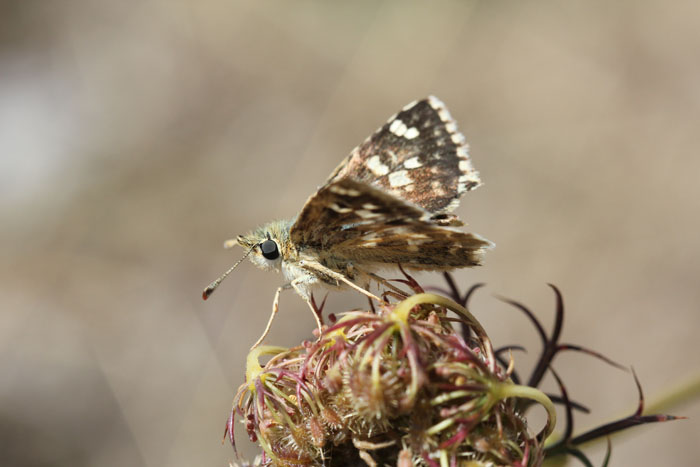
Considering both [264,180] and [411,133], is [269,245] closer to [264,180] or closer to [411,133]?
[411,133]

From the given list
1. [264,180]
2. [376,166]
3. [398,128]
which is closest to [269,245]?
[376,166]

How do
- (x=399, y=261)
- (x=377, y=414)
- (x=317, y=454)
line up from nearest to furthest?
(x=377, y=414) → (x=317, y=454) → (x=399, y=261)

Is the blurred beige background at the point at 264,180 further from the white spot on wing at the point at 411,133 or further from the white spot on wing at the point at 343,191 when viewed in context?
the white spot on wing at the point at 343,191

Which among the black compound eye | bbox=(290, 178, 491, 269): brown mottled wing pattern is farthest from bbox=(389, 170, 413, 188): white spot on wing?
the black compound eye

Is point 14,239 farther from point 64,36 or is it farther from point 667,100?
point 667,100

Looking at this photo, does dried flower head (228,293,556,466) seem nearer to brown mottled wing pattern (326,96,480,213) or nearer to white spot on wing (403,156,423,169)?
brown mottled wing pattern (326,96,480,213)

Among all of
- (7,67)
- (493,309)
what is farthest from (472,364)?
(7,67)

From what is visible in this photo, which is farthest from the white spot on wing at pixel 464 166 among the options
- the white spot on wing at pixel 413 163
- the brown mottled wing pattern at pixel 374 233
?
the brown mottled wing pattern at pixel 374 233
